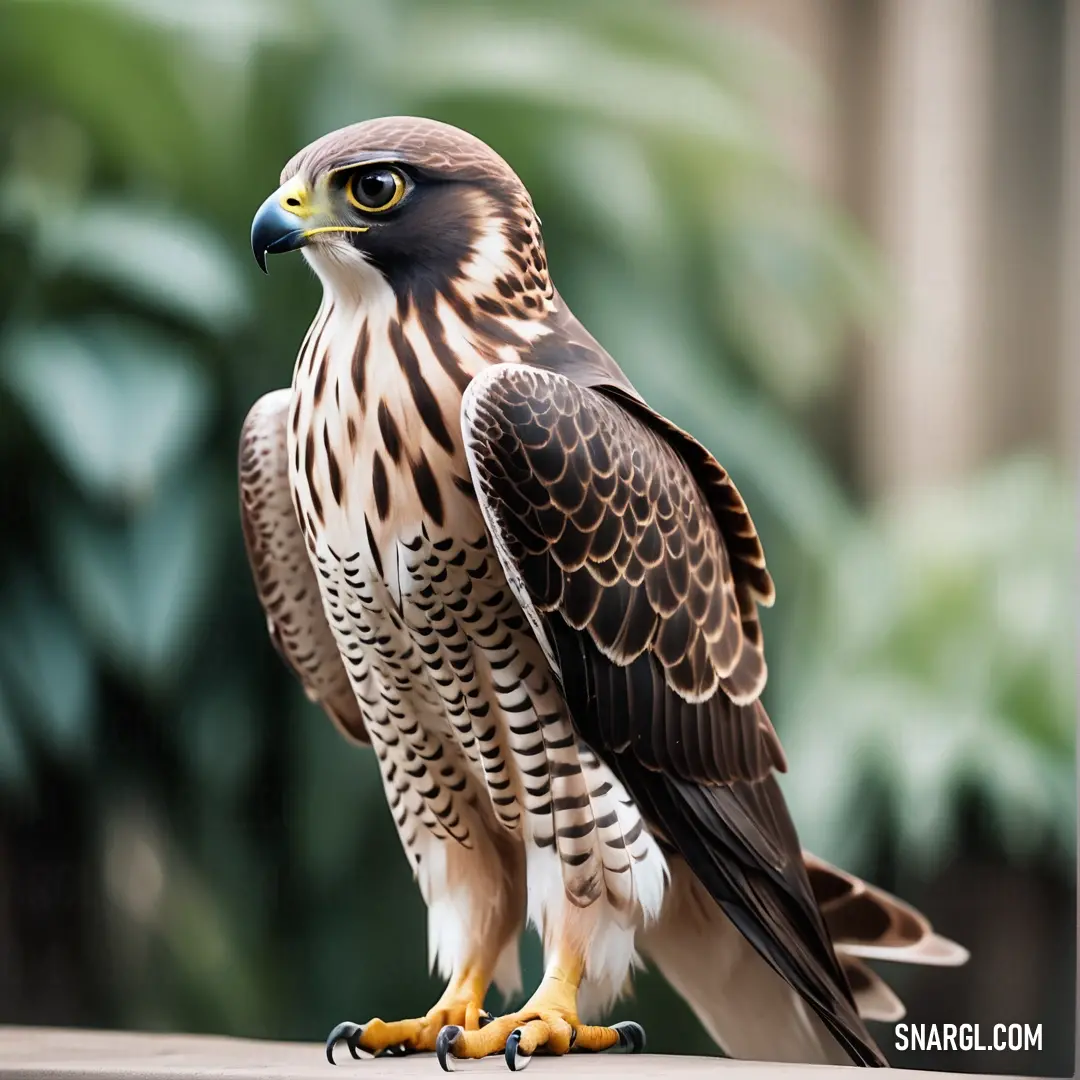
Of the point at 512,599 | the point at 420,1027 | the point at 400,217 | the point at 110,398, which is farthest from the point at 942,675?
the point at 110,398

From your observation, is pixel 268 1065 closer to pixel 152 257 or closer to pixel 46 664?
pixel 46 664

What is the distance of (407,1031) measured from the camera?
1.34 meters

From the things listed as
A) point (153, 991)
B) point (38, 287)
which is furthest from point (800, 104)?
point (153, 991)

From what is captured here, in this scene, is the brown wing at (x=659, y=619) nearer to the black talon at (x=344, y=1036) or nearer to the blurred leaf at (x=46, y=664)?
the black talon at (x=344, y=1036)

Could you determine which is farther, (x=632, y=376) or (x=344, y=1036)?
(x=632, y=376)

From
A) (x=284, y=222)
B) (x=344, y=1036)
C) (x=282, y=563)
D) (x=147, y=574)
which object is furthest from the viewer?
(x=147, y=574)

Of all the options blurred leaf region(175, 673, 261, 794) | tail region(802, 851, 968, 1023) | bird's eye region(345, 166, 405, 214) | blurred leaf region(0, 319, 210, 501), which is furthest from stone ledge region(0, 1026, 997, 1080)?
bird's eye region(345, 166, 405, 214)

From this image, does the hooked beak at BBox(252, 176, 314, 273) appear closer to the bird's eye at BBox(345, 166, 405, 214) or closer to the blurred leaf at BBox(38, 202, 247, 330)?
the bird's eye at BBox(345, 166, 405, 214)

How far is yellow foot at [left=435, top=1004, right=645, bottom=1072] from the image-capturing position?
1.23 meters

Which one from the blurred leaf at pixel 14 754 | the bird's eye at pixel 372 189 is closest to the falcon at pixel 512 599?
the bird's eye at pixel 372 189

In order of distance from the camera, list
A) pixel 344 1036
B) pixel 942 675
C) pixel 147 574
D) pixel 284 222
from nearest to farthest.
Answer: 1. pixel 284 222
2. pixel 344 1036
3. pixel 942 675
4. pixel 147 574

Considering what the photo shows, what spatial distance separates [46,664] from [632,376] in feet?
3.01

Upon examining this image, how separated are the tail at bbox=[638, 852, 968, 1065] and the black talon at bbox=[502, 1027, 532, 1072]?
0.79 feet

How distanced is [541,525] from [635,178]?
0.75 m
